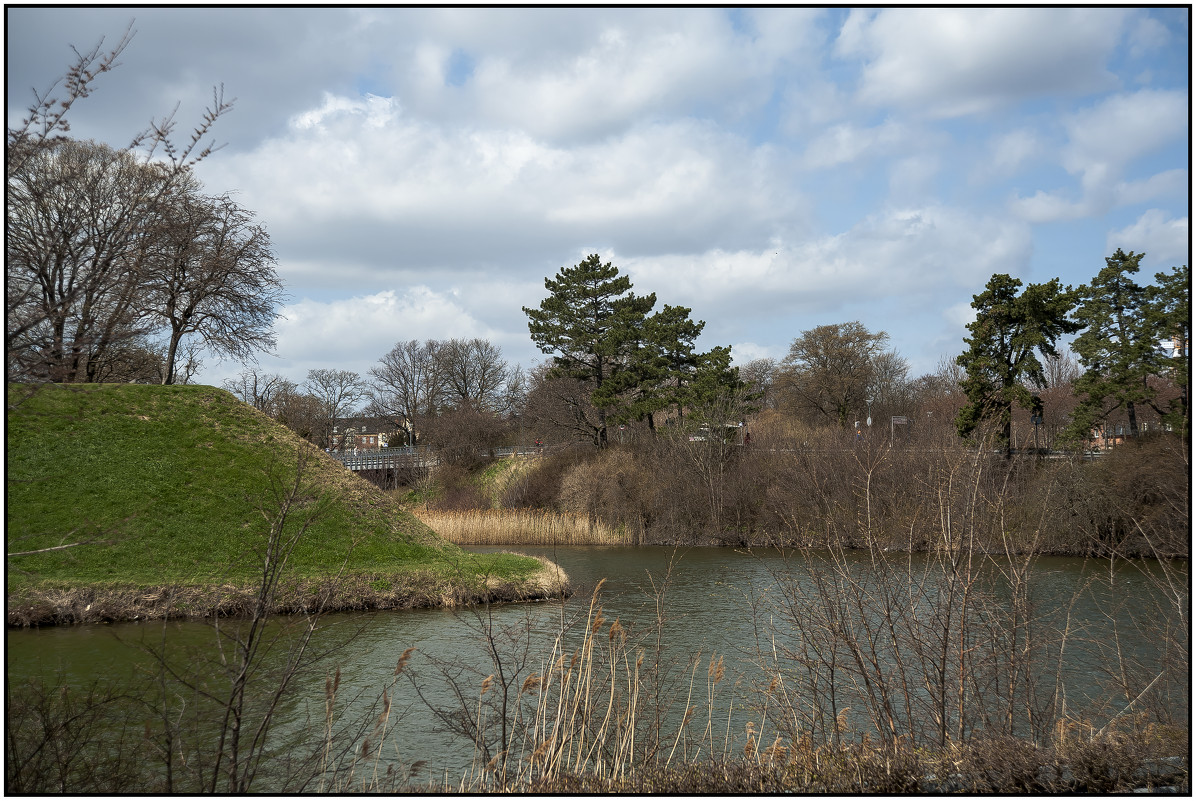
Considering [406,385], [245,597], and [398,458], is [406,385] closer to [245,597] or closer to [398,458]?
[398,458]

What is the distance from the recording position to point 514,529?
30.0 m

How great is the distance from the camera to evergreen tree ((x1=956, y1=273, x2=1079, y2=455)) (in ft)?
103

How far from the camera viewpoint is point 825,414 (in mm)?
54156

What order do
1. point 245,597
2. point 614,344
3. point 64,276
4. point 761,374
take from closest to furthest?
point 64,276 < point 245,597 < point 614,344 < point 761,374

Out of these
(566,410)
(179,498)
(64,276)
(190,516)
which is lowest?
(190,516)

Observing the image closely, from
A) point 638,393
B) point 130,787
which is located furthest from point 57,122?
point 638,393

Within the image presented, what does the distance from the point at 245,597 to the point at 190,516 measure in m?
4.05

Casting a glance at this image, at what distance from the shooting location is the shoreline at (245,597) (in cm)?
1398

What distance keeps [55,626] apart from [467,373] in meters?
51.6

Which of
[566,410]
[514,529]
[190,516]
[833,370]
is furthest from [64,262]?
[833,370]

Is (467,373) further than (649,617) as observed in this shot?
Yes

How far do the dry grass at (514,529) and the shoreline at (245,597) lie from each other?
11.3 meters

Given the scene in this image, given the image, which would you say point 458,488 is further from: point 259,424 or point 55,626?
point 55,626

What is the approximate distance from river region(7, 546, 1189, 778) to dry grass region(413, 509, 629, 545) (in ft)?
33.3
